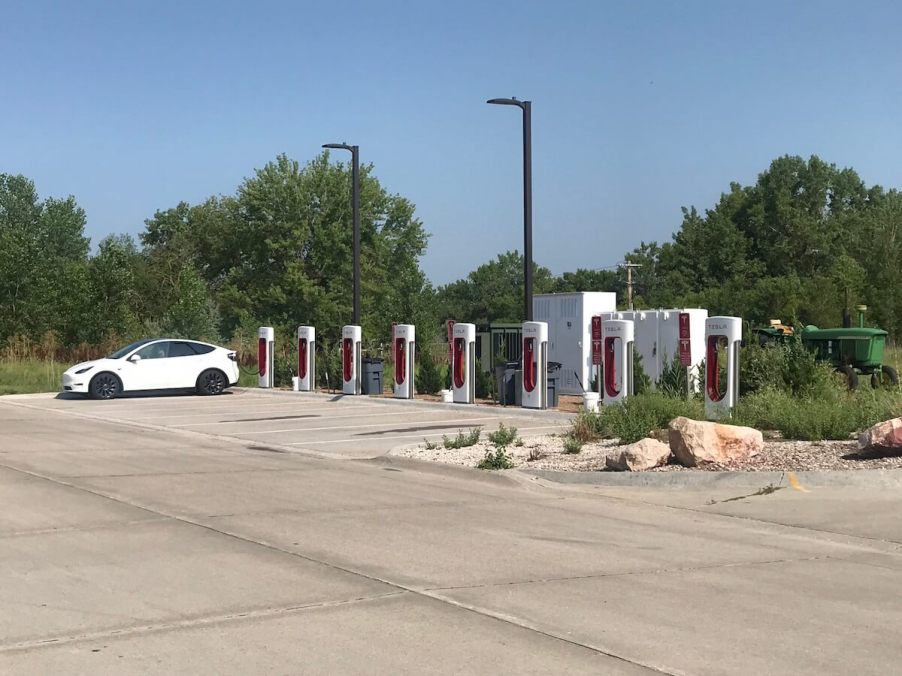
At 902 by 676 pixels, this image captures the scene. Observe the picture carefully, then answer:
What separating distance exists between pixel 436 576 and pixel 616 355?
14.0 metres

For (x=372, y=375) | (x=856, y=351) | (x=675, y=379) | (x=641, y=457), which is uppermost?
(x=856, y=351)

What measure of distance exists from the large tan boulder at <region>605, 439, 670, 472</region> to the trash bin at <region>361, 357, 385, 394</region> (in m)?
15.2

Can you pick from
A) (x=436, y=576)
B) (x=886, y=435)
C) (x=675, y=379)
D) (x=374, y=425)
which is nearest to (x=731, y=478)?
(x=886, y=435)

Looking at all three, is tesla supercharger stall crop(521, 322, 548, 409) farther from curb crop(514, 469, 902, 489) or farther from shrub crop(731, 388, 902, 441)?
curb crop(514, 469, 902, 489)

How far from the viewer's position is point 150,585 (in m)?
7.64

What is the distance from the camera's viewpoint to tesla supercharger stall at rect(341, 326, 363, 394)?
91.2ft

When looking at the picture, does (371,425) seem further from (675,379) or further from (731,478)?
(731,478)

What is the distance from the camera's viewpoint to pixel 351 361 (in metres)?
27.9

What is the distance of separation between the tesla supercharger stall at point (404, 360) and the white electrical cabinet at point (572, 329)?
154 inches

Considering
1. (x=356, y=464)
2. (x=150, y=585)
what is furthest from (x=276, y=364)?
(x=150, y=585)

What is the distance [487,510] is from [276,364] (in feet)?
71.9

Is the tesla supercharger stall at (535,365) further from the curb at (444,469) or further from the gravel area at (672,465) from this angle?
the curb at (444,469)

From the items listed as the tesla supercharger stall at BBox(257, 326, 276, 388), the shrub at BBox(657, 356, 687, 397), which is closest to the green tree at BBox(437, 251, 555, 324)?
the tesla supercharger stall at BBox(257, 326, 276, 388)

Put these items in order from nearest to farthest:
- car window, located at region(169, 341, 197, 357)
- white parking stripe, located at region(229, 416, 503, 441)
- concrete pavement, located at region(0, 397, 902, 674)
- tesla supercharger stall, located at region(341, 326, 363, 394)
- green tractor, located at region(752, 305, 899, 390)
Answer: concrete pavement, located at region(0, 397, 902, 674), white parking stripe, located at region(229, 416, 503, 441), green tractor, located at region(752, 305, 899, 390), tesla supercharger stall, located at region(341, 326, 363, 394), car window, located at region(169, 341, 197, 357)
